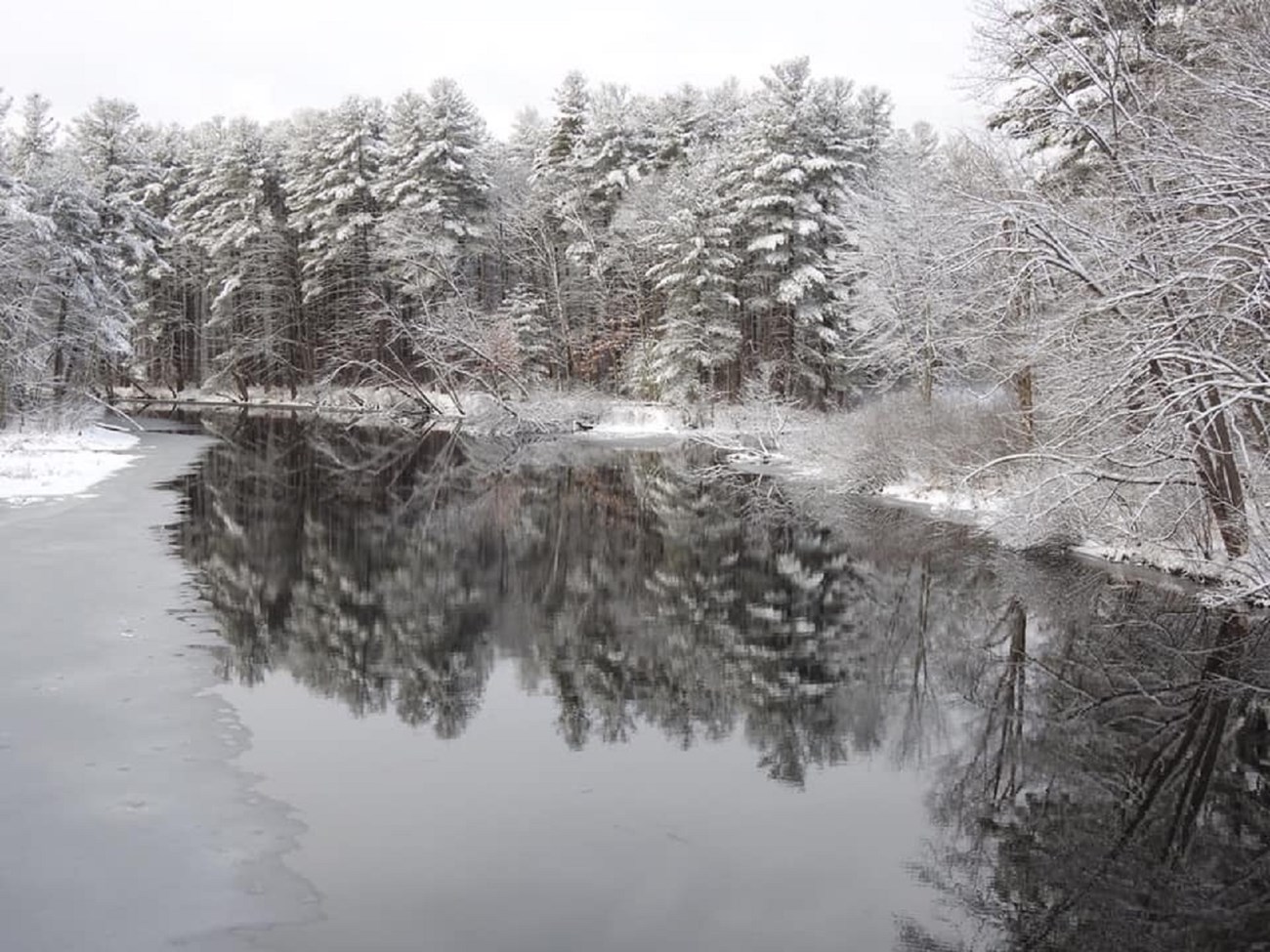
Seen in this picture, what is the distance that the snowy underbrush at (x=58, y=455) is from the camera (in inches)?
805

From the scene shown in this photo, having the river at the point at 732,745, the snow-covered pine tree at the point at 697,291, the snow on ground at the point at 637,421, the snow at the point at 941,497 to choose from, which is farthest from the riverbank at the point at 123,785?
the snow on ground at the point at 637,421

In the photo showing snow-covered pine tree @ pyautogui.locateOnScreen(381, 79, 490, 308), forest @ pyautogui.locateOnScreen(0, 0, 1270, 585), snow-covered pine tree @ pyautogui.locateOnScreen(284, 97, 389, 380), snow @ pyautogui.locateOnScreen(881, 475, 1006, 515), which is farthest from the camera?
snow-covered pine tree @ pyautogui.locateOnScreen(284, 97, 389, 380)

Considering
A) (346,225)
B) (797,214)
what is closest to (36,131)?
(346,225)

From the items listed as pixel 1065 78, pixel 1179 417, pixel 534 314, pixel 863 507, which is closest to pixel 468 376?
pixel 534 314

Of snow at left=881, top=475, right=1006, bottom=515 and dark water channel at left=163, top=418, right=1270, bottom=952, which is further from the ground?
snow at left=881, top=475, right=1006, bottom=515

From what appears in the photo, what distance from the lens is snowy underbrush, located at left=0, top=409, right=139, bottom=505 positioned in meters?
20.4

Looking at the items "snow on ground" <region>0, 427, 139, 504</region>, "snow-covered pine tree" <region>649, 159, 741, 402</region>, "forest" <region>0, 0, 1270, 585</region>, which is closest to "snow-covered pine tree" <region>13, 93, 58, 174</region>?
"forest" <region>0, 0, 1270, 585</region>

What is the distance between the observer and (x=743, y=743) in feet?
28.5

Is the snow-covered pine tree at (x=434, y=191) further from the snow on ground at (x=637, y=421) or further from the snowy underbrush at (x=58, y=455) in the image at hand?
the snowy underbrush at (x=58, y=455)

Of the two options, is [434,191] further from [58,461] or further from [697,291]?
[58,461]

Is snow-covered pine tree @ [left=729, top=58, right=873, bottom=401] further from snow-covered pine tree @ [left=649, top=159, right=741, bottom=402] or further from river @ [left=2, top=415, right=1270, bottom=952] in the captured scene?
river @ [left=2, top=415, right=1270, bottom=952]

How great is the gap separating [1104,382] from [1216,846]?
778cm

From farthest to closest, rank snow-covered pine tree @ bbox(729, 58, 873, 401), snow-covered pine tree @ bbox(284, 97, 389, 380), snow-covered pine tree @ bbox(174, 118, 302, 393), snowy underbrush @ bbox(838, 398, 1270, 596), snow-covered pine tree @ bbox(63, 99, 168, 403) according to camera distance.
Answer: snow-covered pine tree @ bbox(174, 118, 302, 393) < snow-covered pine tree @ bbox(284, 97, 389, 380) < snow-covered pine tree @ bbox(729, 58, 873, 401) < snow-covered pine tree @ bbox(63, 99, 168, 403) < snowy underbrush @ bbox(838, 398, 1270, 596)

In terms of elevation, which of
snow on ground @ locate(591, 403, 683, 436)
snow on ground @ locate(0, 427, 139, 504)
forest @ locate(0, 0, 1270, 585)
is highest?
forest @ locate(0, 0, 1270, 585)
